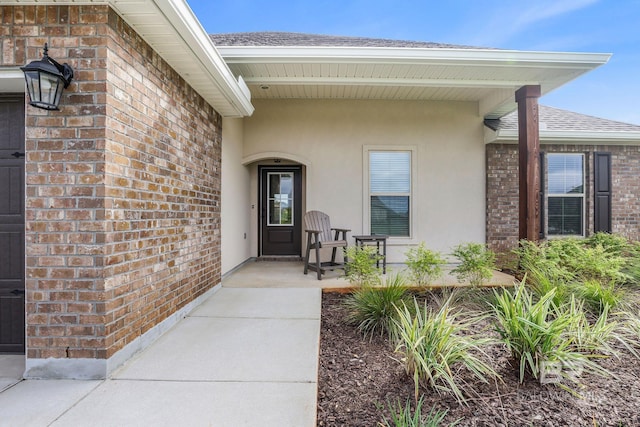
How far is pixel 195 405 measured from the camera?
75.0 inches

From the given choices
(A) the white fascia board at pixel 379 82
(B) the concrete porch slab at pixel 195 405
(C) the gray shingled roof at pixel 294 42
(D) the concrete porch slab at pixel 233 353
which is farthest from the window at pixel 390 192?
(B) the concrete porch slab at pixel 195 405

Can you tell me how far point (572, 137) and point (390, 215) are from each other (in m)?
3.62

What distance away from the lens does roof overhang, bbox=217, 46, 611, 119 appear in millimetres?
4145

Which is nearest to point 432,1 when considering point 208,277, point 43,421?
point 208,277

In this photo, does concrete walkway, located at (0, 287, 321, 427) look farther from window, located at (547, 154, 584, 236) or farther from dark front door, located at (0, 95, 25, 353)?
window, located at (547, 154, 584, 236)

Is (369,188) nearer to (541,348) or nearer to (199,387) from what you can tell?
(541,348)

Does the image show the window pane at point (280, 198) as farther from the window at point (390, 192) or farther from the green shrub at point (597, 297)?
the green shrub at point (597, 297)

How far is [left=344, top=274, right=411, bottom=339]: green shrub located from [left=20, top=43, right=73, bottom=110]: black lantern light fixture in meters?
2.83

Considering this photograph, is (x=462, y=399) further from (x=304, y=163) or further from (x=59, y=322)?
(x=304, y=163)

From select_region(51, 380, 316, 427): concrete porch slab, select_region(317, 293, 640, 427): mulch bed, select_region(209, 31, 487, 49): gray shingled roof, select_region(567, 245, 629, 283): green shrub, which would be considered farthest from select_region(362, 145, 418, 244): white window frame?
select_region(51, 380, 316, 427): concrete porch slab

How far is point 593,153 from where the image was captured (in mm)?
6461

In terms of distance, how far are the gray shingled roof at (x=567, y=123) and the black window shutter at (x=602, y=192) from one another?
0.57 metres

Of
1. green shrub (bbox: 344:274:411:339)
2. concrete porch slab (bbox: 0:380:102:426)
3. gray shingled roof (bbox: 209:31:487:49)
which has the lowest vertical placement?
concrete porch slab (bbox: 0:380:102:426)

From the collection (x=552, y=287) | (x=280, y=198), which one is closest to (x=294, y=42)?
(x=280, y=198)
